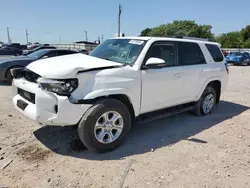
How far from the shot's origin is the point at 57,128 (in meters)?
4.55

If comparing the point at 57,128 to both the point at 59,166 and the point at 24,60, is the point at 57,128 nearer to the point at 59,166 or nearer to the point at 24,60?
the point at 59,166

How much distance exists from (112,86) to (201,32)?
72.2 meters

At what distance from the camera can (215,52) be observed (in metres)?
5.81

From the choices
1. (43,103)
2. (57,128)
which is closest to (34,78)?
(43,103)

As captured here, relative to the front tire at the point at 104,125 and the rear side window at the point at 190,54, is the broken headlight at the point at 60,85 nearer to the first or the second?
the front tire at the point at 104,125

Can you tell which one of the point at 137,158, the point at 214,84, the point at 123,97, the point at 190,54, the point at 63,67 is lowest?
the point at 137,158

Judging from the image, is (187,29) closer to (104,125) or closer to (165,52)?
(165,52)

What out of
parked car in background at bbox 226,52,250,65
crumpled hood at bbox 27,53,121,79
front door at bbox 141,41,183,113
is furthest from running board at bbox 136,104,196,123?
parked car in background at bbox 226,52,250,65

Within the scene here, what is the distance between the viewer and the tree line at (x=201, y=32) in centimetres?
5971

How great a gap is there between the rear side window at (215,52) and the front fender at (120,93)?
8.75ft

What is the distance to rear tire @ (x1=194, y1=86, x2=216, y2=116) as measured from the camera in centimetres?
553

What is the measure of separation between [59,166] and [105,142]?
2.44 ft

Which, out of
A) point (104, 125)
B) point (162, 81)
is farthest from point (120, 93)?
point (162, 81)

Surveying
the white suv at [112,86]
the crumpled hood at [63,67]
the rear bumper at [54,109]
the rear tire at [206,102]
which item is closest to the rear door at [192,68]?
the white suv at [112,86]
